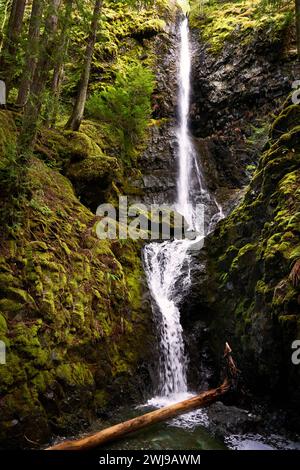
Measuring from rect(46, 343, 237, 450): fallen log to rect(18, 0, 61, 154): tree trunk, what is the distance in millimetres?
4473

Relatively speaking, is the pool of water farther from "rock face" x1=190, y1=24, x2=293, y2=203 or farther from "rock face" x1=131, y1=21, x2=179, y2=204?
"rock face" x1=190, y1=24, x2=293, y2=203

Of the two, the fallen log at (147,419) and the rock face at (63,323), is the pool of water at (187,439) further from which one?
the rock face at (63,323)

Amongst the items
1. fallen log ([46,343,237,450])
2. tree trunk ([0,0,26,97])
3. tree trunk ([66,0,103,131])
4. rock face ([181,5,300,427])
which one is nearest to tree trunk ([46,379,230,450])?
fallen log ([46,343,237,450])

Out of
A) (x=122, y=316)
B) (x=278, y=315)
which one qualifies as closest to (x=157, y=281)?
(x=122, y=316)

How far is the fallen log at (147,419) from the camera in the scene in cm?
512

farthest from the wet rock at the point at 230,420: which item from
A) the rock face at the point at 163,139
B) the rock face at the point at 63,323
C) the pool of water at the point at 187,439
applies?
the rock face at the point at 163,139

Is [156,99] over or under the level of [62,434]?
over

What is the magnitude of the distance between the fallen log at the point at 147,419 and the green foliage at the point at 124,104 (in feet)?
32.1

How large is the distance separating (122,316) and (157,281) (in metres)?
2.23

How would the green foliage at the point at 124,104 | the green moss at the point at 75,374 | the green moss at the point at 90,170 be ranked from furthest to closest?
the green foliage at the point at 124,104 → the green moss at the point at 90,170 → the green moss at the point at 75,374

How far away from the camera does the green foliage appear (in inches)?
538

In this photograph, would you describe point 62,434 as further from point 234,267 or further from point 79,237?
point 234,267

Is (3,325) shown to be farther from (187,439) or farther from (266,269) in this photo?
(266,269)

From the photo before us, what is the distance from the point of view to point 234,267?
8195mm
